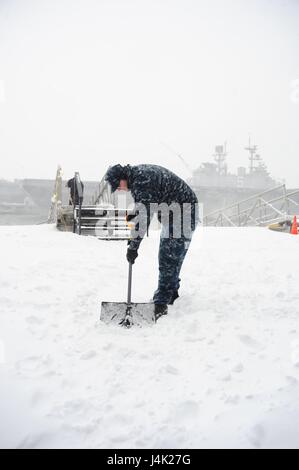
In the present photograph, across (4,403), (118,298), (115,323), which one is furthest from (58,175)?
(4,403)

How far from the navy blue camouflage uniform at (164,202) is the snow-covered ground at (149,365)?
428mm

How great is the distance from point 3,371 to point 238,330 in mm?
2181

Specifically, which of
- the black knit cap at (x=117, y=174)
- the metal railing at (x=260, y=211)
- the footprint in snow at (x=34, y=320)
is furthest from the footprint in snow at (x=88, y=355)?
the metal railing at (x=260, y=211)

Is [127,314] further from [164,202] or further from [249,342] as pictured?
[164,202]

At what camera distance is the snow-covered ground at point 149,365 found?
5.84ft

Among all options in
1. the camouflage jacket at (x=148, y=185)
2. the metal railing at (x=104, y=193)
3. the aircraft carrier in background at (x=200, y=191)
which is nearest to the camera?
the camouflage jacket at (x=148, y=185)

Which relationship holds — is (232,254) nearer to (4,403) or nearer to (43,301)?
(43,301)

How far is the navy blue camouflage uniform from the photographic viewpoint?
339cm

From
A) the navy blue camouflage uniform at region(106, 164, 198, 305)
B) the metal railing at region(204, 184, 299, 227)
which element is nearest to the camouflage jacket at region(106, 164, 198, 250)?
the navy blue camouflage uniform at region(106, 164, 198, 305)

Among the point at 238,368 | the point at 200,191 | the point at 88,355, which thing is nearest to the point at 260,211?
the point at 238,368

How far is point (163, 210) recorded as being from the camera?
139 inches

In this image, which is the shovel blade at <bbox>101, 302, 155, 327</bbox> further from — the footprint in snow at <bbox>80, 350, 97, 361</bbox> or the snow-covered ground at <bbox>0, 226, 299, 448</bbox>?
the footprint in snow at <bbox>80, 350, 97, 361</bbox>

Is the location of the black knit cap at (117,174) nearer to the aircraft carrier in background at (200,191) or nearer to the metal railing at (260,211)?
the metal railing at (260,211)

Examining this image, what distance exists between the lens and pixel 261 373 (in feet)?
7.52
